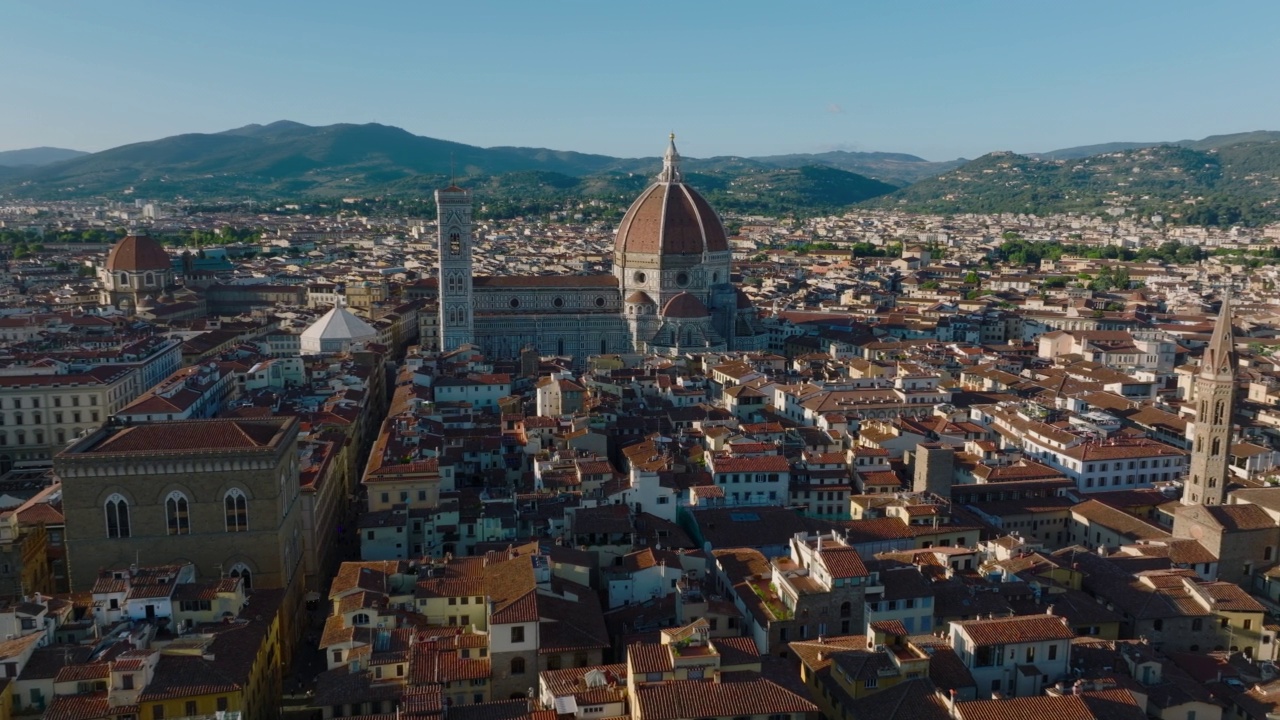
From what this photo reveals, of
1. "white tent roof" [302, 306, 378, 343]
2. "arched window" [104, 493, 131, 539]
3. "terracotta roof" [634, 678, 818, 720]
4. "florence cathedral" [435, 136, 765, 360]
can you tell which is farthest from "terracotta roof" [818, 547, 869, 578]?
"white tent roof" [302, 306, 378, 343]

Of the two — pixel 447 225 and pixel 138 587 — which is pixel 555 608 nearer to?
pixel 138 587

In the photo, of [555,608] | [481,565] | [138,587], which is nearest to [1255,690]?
[555,608]

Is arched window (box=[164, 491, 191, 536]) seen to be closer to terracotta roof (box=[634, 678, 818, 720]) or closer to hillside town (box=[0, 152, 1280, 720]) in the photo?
hillside town (box=[0, 152, 1280, 720])

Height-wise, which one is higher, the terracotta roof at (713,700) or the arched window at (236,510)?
the arched window at (236,510)

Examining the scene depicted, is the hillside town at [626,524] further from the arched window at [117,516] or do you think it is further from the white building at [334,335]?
the white building at [334,335]

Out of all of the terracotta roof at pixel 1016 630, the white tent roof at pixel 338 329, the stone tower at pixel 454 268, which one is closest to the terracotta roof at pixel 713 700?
the terracotta roof at pixel 1016 630
